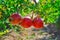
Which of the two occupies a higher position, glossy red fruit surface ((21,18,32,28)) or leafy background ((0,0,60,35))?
leafy background ((0,0,60,35))

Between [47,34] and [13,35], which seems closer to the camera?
[13,35]

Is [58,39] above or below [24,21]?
above

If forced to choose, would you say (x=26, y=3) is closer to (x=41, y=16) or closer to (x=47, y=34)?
(x=41, y=16)

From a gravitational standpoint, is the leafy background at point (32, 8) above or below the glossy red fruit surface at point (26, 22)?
above

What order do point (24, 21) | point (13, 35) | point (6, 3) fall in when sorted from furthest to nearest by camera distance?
1. point (13, 35)
2. point (6, 3)
3. point (24, 21)

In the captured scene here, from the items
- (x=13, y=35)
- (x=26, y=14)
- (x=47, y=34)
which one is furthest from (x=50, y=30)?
(x=26, y=14)

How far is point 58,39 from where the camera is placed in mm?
2881

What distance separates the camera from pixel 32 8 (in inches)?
37.3

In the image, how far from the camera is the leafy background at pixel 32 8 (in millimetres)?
905

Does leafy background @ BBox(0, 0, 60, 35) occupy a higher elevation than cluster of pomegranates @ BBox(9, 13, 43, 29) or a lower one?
higher

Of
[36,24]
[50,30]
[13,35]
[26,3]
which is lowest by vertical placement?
[36,24]

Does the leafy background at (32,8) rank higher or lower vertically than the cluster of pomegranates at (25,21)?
higher

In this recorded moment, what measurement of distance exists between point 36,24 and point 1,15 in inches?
9.7

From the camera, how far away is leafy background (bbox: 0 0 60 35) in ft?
2.97
